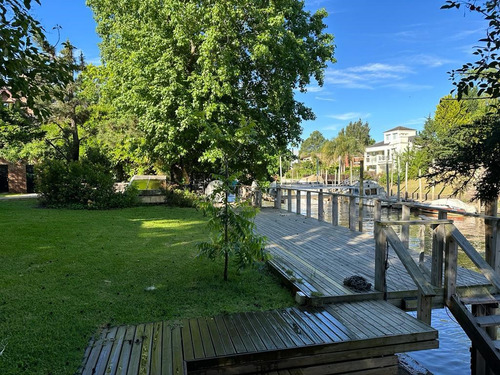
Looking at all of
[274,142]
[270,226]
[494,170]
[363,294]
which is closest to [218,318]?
[363,294]

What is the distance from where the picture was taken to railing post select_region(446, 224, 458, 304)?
4.00m

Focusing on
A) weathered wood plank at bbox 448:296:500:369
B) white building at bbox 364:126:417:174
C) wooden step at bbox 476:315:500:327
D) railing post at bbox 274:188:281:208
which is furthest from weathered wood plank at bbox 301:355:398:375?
white building at bbox 364:126:417:174

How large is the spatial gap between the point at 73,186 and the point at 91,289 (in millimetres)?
10416

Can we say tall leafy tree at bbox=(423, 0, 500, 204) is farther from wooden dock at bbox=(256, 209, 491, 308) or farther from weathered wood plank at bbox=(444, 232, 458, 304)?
wooden dock at bbox=(256, 209, 491, 308)

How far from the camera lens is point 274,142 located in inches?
619

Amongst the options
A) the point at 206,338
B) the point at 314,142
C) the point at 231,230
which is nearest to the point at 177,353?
the point at 206,338

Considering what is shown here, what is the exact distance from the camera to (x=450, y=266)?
4.02 m

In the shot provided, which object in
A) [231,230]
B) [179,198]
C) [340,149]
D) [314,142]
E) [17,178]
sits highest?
[314,142]

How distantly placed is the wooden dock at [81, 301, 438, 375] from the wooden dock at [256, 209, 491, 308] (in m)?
0.59

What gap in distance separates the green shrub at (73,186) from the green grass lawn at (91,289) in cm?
544

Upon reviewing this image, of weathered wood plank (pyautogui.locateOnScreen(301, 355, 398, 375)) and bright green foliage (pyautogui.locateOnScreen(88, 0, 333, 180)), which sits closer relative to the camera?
weathered wood plank (pyautogui.locateOnScreen(301, 355, 398, 375))

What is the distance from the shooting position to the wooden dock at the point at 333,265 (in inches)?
170

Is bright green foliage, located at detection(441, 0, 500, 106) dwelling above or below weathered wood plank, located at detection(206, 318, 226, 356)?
above

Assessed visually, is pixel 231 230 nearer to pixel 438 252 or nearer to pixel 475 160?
pixel 438 252
